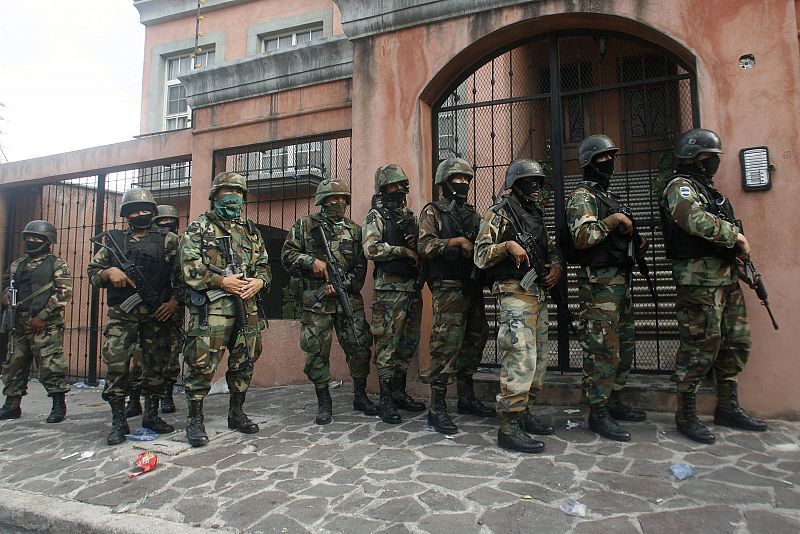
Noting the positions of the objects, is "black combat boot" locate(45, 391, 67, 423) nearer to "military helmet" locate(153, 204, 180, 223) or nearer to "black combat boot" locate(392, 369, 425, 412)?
"military helmet" locate(153, 204, 180, 223)

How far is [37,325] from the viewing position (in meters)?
5.20

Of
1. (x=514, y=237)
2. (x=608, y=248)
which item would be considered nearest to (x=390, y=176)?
(x=514, y=237)

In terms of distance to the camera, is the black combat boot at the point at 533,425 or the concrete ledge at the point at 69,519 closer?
the concrete ledge at the point at 69,519

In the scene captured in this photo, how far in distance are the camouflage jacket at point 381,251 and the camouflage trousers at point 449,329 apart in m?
0.35

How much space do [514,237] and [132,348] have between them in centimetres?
347

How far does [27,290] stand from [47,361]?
857 millimetres

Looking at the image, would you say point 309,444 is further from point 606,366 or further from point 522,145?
point 522,145

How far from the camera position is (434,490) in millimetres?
2877

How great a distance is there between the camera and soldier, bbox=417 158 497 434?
3930mm

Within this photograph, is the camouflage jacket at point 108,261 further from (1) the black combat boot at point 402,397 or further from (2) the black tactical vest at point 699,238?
(2) the black tactical vest at point 699,238

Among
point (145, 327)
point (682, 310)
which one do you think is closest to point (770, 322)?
point (682, 310)

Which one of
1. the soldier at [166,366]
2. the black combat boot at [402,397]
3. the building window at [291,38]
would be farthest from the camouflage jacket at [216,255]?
the building window at [291,38]

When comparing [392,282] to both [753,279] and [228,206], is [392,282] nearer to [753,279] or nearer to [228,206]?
[228,206]

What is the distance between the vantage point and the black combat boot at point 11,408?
205 inches
